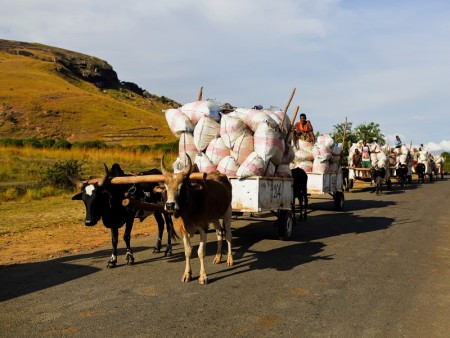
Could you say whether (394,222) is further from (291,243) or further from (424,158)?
(424,158)

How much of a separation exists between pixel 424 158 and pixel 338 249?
3202cm

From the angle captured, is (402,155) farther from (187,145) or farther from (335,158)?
(187,145)

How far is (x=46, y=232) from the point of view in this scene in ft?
39.5

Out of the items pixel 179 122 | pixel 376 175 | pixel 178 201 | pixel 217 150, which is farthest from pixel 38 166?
pixel 178 201

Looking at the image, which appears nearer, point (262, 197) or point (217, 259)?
point (217, 259)

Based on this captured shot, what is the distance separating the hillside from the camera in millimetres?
67081

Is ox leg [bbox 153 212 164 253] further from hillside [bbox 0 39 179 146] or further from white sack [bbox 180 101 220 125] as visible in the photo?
hillside [bbox 0 39 179 146]

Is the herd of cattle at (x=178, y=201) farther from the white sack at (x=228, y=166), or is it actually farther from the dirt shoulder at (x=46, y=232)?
the dirt shoulder at (x=46, y=232)

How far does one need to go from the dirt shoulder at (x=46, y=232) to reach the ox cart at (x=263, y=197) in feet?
10.0

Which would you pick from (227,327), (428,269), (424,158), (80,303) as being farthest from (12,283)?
(424,158)

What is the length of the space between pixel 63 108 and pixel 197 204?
7507 cm

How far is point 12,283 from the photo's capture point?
7.21 metres

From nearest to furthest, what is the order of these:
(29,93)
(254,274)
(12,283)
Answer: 1. (12,283)
2. (254,274)
3. (29,93)

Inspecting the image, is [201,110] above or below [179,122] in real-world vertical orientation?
above
